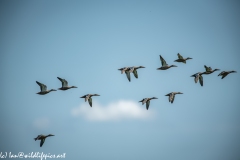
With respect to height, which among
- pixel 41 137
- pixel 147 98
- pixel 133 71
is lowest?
pixel 41 137

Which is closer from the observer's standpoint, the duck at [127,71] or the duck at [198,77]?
the duck at [198,77]

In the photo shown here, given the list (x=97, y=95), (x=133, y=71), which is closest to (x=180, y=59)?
(x=133, y=71)

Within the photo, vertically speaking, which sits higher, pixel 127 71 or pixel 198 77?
pixel 127 71

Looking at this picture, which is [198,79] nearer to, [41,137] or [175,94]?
[175,94]

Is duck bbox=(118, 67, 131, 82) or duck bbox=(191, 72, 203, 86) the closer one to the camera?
duck bbox=(191, 72, 203, 86)

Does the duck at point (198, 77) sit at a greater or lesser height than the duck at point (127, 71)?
lesser

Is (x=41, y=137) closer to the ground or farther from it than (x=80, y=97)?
closer to the ground

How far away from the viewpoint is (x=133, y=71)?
60.0m

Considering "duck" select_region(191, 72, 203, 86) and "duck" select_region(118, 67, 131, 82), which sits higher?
"duck" select_region(118, 67, 131, 82)

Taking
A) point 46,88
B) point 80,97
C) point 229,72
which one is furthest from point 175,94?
point 46,88

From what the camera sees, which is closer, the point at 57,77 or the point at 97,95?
the point at 57,77

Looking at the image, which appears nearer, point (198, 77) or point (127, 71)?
point (198, 77)

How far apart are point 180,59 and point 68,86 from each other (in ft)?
49.9

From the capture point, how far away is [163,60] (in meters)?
59.3
